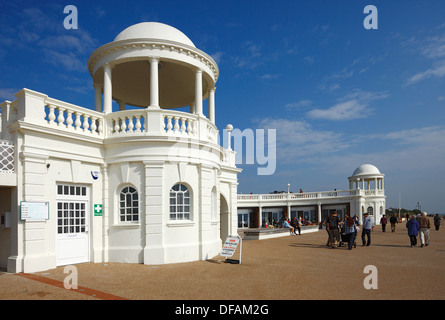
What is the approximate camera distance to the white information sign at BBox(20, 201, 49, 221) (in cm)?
1015

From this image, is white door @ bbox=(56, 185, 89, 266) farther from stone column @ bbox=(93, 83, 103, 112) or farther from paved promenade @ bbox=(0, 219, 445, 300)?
stone column @ bbox=(93, 83, 103, 112)

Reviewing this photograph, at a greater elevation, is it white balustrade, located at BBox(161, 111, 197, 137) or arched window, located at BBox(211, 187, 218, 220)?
white balustrade, located at BBox(161, 111, 197, 137)

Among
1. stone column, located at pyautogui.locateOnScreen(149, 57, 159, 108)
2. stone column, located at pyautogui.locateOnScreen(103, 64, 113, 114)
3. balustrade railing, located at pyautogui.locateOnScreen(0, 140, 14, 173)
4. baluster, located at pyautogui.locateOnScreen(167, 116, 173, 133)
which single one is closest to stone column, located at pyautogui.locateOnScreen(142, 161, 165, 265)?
baluster, located at pyautogui.locateOnScreen(167, 116, 173, 133)

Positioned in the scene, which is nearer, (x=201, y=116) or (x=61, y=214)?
(x=61, y=214)

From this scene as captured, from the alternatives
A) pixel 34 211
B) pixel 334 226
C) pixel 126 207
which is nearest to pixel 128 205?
pixel 126 207

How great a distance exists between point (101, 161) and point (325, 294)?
29.0 feet

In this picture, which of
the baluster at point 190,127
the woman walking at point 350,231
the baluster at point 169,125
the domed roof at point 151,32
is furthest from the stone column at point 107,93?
the woman walking at point 350,231

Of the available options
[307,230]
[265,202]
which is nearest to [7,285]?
[307,230]

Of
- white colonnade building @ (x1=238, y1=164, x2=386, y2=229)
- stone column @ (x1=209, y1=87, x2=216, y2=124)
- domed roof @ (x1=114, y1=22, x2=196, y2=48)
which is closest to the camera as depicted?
domed roof @ (x1=114, y1=22, x2=196, y2=48)

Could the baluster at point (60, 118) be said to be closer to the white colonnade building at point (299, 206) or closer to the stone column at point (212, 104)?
the stone column at point (212, 104)

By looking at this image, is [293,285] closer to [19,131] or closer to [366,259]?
[366,259]

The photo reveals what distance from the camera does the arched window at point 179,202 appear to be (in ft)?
42.4

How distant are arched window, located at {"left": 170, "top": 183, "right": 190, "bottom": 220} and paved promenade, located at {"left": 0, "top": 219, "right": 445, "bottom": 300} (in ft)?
5.96

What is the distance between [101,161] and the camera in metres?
12.9
